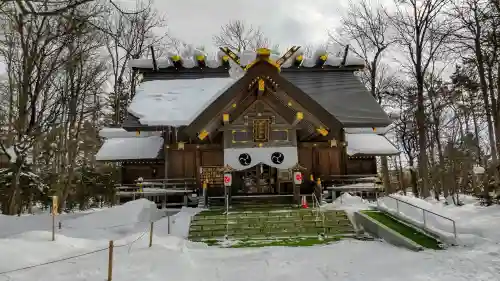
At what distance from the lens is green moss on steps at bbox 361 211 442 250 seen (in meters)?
8.43

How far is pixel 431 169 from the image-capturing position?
29109 mm

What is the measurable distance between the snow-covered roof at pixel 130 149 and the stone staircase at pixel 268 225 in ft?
20.7

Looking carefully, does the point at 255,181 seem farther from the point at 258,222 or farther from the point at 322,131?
the point at 258,222

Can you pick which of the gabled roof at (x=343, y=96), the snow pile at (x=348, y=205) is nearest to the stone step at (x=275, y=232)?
the snow pile at (x=348, y=205)

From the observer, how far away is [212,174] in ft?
52.0

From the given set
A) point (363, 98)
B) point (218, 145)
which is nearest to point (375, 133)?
point (363, 98)

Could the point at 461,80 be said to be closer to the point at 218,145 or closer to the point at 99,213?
the point at 218,145

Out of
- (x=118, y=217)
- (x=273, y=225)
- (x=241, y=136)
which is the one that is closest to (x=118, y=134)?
(x=241, y=136)

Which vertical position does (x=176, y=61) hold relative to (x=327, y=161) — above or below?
above

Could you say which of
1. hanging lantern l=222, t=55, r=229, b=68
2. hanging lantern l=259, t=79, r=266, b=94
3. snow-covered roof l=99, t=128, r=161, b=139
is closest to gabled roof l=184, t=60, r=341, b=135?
hanging lantern l=259, t=79, r=266, b=94

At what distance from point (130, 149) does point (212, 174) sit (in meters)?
4.49

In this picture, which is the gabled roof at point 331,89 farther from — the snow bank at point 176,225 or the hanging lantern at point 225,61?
the snow bank at point 176,225

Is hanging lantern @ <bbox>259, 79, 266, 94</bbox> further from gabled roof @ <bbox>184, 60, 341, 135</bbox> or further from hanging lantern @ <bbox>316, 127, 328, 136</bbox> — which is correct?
hanging lantern @ <bbox>316, 127, 328, 136</bbox>

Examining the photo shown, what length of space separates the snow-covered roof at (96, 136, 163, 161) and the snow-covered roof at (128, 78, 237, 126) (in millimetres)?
2172
